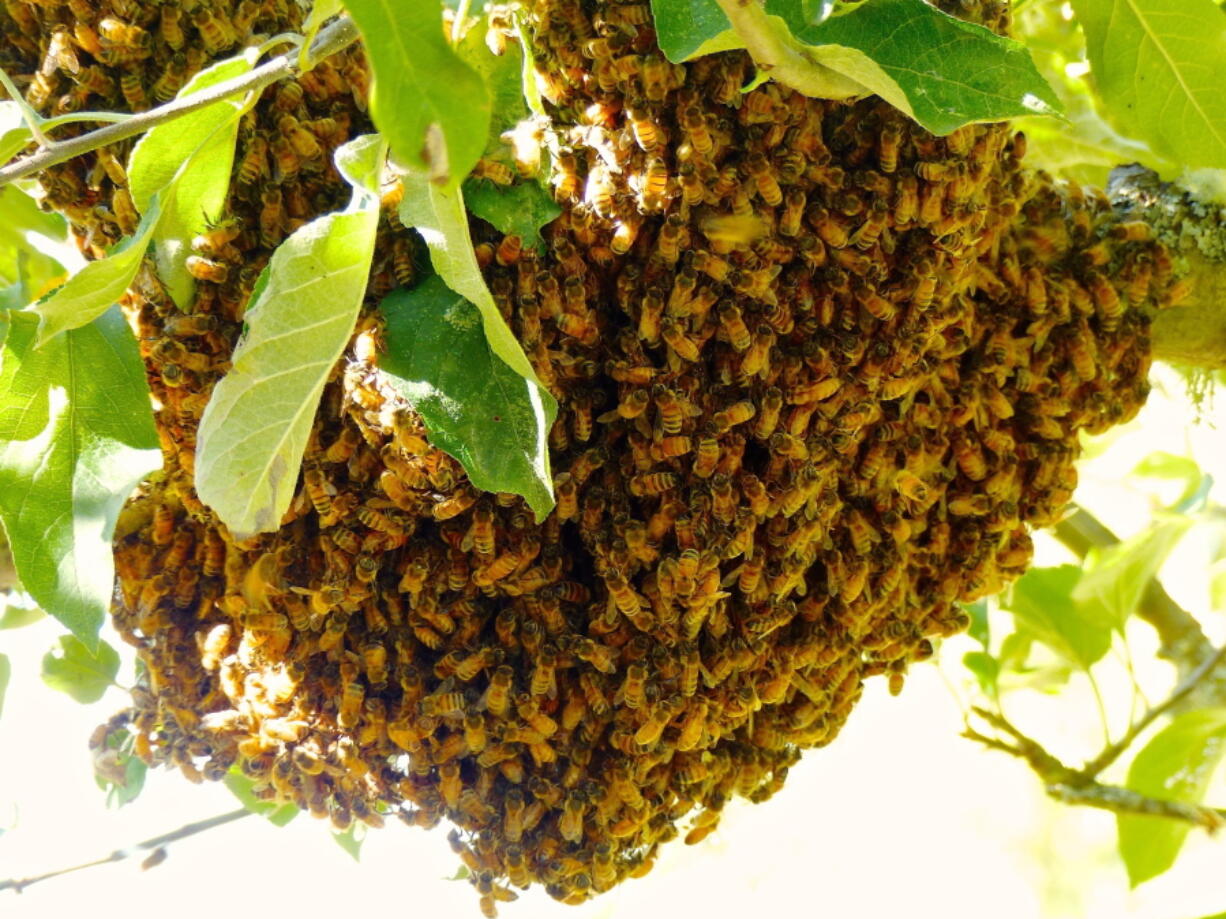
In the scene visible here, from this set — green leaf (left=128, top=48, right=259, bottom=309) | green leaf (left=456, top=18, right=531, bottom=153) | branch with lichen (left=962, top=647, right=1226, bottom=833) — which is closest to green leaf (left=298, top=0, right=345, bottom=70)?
green leaf (left=128, top=48, right=259, bottom=309)

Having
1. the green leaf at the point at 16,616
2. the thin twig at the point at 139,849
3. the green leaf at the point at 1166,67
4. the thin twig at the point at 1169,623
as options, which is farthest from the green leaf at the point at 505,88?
the thin twig at the point at 1169,623

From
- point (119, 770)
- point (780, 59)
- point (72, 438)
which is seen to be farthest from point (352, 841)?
point (780, 59)

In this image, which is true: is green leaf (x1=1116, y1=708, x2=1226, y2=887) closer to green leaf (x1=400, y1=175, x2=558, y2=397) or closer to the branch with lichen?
the branch with lichen

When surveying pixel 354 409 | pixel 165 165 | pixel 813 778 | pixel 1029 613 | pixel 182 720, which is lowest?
pixel 813 778

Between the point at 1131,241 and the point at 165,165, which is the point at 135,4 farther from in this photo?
the point at 1131,241

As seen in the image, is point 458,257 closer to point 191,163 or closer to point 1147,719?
point 191,163

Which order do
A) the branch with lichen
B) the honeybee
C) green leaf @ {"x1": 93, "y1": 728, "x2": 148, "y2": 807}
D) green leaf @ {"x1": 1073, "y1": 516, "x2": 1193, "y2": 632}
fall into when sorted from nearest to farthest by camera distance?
the honeybee → green leaf @ {"x1": 93, "y1": 728, "x2": 148, "y2": 807} → the branch with lichen → green leaf @ {"x1": 1073, "y1": 516, "x2": 1193, "y2": 632}

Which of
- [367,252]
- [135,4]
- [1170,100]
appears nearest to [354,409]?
[367,252]
